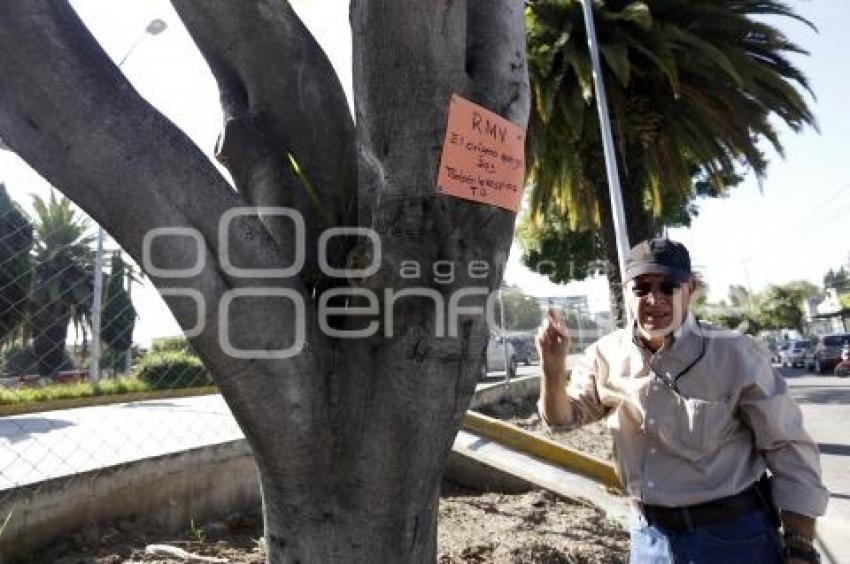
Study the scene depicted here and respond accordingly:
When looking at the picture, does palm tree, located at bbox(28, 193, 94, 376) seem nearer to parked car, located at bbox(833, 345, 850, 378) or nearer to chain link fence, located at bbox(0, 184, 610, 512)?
chain link fence, located at bbox(0, 184, 610, 512)

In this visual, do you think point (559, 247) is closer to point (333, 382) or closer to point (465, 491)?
point (465, 491)

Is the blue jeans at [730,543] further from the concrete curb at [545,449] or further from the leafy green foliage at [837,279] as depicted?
the leafy green foliage at [837,279]

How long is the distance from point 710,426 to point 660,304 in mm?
433

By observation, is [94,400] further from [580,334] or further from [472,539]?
[472,539]

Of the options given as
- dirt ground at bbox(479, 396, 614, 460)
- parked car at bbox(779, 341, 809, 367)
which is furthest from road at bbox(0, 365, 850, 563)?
parked car at bbox(779, 341, 809, 367)

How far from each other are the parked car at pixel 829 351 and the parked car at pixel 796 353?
5.12 m

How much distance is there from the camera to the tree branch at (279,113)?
2.14m

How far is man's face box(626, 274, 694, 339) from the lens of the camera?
7.85 feet

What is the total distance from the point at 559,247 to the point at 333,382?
18.0 m

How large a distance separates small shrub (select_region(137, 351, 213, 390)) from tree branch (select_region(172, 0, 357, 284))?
420 inches

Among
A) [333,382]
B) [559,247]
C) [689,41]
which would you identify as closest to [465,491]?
[333,382]

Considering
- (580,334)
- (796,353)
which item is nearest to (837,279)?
(796,353)

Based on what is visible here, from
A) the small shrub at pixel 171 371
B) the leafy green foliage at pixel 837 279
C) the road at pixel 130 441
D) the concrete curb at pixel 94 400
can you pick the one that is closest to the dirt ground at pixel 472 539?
the road at pixel 130 441

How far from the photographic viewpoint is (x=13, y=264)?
4895 millimetres
